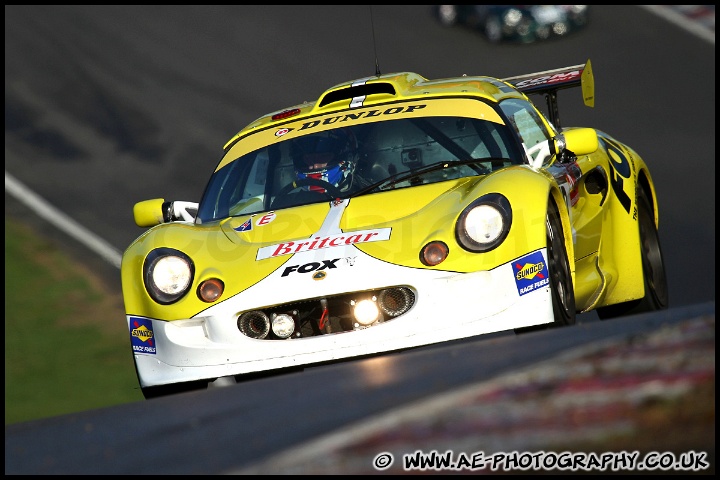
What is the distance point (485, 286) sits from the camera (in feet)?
18.6

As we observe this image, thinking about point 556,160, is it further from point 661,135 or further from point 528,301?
point 661,135

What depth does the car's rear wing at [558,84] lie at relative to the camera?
8.59m

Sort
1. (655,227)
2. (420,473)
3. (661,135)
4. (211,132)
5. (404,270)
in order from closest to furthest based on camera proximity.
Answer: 1. (420,473)
2. (404,270)
3. (655,227)
4. (661,135)
5. (211,132)

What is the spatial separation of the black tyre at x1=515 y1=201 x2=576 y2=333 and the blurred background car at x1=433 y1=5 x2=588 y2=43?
40.2 feet

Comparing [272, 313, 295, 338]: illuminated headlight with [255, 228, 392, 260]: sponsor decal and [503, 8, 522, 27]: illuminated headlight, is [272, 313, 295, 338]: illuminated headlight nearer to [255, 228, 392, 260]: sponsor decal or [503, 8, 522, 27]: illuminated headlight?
[255, 228, 392, 260]: sponsor decal

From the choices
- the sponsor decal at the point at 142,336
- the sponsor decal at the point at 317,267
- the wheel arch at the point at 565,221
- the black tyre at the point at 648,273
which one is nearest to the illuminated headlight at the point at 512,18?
the black tyre at the point at 648,273

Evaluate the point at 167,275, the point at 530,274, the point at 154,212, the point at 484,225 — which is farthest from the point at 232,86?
the point at 530,274

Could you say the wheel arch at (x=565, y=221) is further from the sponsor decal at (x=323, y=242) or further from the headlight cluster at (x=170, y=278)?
the headlight cluster at (x=170, y=278)

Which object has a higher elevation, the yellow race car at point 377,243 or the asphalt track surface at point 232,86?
the asphalt track surface at point 232,86

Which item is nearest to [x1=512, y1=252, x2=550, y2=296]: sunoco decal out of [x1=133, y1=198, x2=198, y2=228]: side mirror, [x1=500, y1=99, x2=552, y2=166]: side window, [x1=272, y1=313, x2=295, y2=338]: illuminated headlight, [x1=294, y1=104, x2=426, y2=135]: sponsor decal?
[x1=272, y1=313, x2=295, y2=338]: illuminated headlight

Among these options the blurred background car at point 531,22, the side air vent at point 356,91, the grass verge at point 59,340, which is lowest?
the grass verge at point 59,340

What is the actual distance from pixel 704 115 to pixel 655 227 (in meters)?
6.72

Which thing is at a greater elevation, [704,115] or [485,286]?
[704,115]

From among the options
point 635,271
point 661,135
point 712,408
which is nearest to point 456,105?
point 635,271
